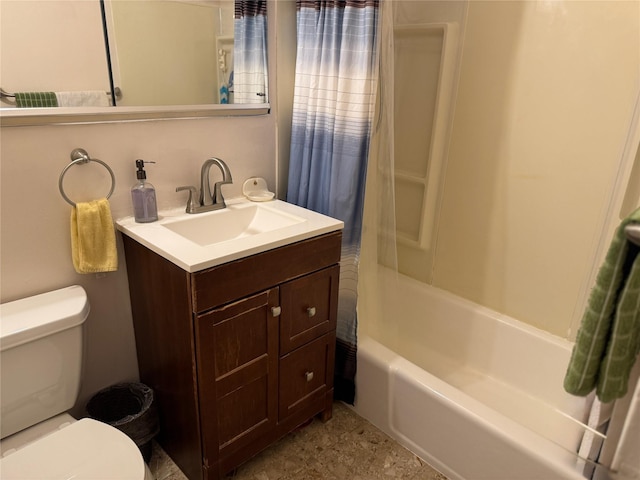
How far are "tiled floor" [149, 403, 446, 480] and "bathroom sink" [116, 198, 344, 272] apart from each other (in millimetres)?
853

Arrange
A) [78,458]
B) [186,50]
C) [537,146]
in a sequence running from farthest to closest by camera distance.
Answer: [537,146]
[186,50]
[78,458]

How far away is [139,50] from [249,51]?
1.38 feet

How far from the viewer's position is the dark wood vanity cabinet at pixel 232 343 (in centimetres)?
130

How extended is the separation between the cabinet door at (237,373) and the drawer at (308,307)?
0.05 m

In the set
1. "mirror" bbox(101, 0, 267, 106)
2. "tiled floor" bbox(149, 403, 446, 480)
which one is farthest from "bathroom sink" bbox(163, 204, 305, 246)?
"tiled floor" bbox(149, 403, 446, 480)

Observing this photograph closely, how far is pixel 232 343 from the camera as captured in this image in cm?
137

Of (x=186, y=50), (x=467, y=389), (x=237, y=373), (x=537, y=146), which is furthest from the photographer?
(x=467, y=389)

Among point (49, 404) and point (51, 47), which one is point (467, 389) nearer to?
point (49, 404)

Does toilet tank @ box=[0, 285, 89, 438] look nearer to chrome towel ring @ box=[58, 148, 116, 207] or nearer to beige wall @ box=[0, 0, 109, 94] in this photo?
chrome towel ring @ box=[58, 148, 116, 207]

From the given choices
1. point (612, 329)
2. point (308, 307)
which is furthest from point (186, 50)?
point (612, 329)

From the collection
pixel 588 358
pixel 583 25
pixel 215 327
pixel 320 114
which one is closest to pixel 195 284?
pixel 215 327

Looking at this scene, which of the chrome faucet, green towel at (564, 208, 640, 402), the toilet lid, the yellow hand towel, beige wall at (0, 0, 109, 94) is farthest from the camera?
the chrome faucet

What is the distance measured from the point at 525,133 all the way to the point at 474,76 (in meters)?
0.34

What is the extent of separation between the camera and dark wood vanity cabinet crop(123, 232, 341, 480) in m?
1.30
